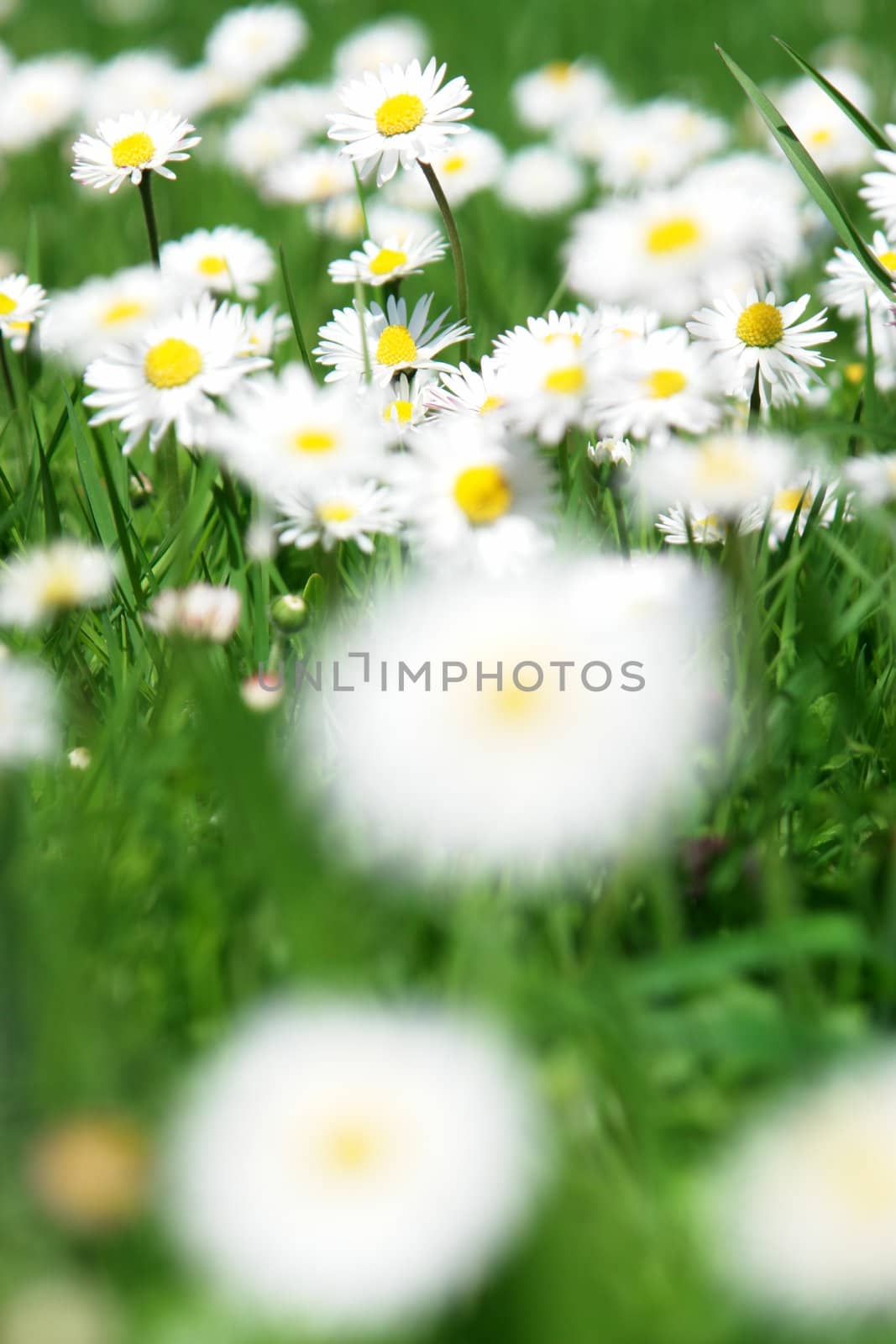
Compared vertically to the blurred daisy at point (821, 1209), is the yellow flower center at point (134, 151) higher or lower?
higher

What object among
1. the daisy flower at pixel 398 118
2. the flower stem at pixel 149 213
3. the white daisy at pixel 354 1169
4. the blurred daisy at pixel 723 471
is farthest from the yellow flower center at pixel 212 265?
the white daisy at pixel 354 1169

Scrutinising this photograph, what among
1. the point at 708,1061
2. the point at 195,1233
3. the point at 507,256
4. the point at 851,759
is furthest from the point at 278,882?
the point at 507,256

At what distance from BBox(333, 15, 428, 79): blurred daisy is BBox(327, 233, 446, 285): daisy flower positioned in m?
1.86

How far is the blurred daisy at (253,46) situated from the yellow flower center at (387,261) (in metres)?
1.69

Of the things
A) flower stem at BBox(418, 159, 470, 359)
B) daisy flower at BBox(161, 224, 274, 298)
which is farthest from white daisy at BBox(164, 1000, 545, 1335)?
daisy flower at BBox(161, 224, 274, 298)

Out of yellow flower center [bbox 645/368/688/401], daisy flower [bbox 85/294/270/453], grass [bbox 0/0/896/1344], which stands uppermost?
yellow flower center [bbox 645/368/688/401]

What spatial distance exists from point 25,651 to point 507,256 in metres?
1.70

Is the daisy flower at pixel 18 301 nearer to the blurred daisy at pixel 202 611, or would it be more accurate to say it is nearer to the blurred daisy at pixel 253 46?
the blurred daisy at pixel 202 611

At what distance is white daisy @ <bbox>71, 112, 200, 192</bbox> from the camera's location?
1280mm

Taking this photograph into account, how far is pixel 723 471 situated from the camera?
870 mm

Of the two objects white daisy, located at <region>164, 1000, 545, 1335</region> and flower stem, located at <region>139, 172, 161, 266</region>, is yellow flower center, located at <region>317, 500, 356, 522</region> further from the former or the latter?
white daisy, located at <region>164, 1000, 545, 1335</region>

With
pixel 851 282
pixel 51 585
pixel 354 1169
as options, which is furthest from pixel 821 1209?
pixel 851 282

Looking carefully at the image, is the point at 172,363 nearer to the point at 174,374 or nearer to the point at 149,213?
the point at 174,374

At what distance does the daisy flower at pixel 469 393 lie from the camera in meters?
1.11
